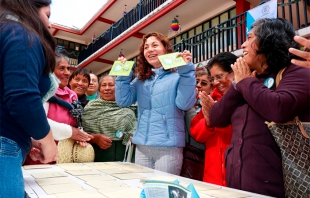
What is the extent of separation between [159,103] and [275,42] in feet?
2.44

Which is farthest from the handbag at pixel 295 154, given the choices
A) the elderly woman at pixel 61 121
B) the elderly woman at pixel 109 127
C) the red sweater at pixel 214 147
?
the elderly woman at pixel 109 127

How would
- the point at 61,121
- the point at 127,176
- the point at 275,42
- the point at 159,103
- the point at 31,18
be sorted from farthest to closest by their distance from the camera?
the point at 61,121 → the point at 159,103 → the point at 127,176 → the point at 275,42 → the point at 31,18

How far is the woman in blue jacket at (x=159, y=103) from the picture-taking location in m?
1.46

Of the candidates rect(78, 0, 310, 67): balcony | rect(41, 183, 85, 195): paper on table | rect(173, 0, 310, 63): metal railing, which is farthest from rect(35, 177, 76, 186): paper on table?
rect(173, 0, 310, 63): metal railing

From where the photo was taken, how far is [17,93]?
70 cm

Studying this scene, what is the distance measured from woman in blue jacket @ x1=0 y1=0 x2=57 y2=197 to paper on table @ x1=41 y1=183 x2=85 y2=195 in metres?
0.15

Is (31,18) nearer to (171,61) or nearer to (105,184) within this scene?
(105,184)

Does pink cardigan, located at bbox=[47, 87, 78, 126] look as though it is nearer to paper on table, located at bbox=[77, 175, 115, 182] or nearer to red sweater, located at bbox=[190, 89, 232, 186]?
paper on table, located at bbox=[77, 175, 115, 182]

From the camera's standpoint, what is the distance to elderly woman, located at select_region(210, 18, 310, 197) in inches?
35.9

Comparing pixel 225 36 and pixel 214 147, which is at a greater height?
pixel 225 36

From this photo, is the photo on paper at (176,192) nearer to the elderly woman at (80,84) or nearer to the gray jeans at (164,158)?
the gray jeans at (164,158)

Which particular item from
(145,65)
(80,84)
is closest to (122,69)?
(145,65)

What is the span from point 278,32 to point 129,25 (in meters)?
8.83

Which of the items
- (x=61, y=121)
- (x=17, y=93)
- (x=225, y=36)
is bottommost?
(x=61, y=121)
